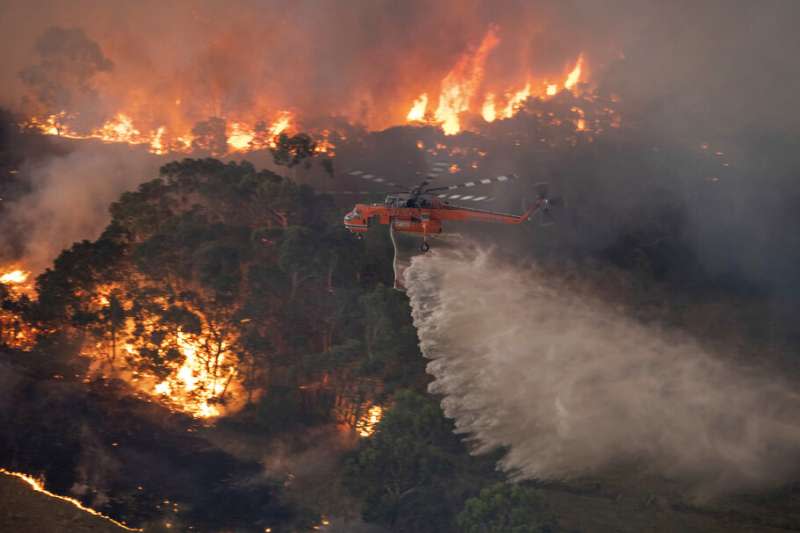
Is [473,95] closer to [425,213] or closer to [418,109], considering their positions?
[418,109]

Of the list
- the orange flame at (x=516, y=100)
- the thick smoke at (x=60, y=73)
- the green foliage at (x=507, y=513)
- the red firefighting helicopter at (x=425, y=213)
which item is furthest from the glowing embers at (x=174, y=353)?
the orange flame at (x=516, y=100)

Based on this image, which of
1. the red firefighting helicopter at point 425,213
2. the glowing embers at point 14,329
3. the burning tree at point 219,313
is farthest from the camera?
the glowing embers at point 14,329

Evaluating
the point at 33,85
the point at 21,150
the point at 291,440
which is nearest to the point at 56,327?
the point at 291,440

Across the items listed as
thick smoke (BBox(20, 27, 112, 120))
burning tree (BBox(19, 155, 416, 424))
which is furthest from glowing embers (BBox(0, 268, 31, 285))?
thick smoke (BBox(20, 27, 112, 120))

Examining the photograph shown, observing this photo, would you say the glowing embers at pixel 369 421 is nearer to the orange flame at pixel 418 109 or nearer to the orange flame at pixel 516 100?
the orange flame at pixel 418 109

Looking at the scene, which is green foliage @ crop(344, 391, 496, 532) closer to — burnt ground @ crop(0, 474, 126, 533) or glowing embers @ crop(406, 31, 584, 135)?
burnt ground @ crop(0, 474, 126, 533)
